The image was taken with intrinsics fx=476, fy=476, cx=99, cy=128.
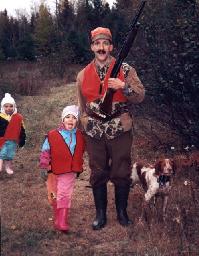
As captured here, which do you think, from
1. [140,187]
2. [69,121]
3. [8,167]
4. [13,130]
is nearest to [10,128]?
[13,130]

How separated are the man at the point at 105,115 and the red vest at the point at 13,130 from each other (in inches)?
110

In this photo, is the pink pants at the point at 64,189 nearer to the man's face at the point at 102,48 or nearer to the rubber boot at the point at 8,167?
the man's face at the point at 102,48

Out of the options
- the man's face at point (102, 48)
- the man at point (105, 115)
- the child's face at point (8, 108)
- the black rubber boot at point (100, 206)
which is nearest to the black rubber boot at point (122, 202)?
the man at point (105, 115)

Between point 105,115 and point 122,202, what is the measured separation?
3.88ft

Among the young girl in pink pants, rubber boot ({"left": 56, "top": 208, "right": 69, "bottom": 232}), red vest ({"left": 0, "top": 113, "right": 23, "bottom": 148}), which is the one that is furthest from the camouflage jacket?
red vest ({"left": 0, "top": 113, "right": 23, "bottom": 148})

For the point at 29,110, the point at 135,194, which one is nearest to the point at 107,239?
the point at 135,194

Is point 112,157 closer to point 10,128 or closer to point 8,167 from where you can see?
point 10,128

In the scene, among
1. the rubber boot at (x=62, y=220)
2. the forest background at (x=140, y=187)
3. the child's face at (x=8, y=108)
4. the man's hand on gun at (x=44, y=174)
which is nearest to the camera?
the forest background at (x=140, y=187)

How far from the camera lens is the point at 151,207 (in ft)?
20.6

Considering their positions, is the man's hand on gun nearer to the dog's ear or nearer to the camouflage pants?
the camouflage pants

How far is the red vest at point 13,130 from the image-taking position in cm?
829

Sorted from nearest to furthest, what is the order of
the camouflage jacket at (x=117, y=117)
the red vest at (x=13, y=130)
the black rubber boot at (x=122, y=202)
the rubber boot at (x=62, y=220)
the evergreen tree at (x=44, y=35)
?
1. the camouflage jacket at (x=117, y=117)
2. the rubber boot at (x=62, y=220)
3. the black rubber boot at (x=122, y=202)
4. the red vest at (x=13, y=130)
5. the evergreen tree at (x=44, y=35)

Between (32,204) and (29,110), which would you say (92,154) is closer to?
(32,204)

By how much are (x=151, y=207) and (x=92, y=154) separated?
122 cm
